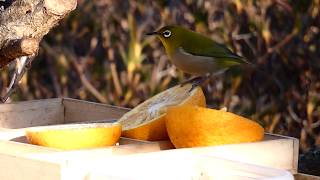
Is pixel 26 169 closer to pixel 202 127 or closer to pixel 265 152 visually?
pixel 202 127

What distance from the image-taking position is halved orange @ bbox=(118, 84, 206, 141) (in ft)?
6.77

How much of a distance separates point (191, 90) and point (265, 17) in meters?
3.48

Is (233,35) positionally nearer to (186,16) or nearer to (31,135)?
(186,16)

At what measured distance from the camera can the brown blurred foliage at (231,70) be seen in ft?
18.0

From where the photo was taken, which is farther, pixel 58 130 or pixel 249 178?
pixel 58 130

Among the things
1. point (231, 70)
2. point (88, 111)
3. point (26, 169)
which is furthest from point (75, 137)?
point (231, 70)

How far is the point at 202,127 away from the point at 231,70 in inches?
148

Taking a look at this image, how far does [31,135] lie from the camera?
6.30 feet

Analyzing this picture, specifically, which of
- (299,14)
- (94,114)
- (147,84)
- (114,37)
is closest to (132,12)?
(114,37)

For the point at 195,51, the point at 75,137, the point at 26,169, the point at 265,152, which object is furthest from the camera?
the point at 195,51

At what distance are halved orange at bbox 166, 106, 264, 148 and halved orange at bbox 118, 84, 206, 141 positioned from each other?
0.11m

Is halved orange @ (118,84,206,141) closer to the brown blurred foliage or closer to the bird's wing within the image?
the bird's wing

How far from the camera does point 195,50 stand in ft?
15.4

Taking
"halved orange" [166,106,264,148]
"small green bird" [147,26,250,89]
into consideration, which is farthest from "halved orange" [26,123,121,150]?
"small green bird" [147,26,250,89]
